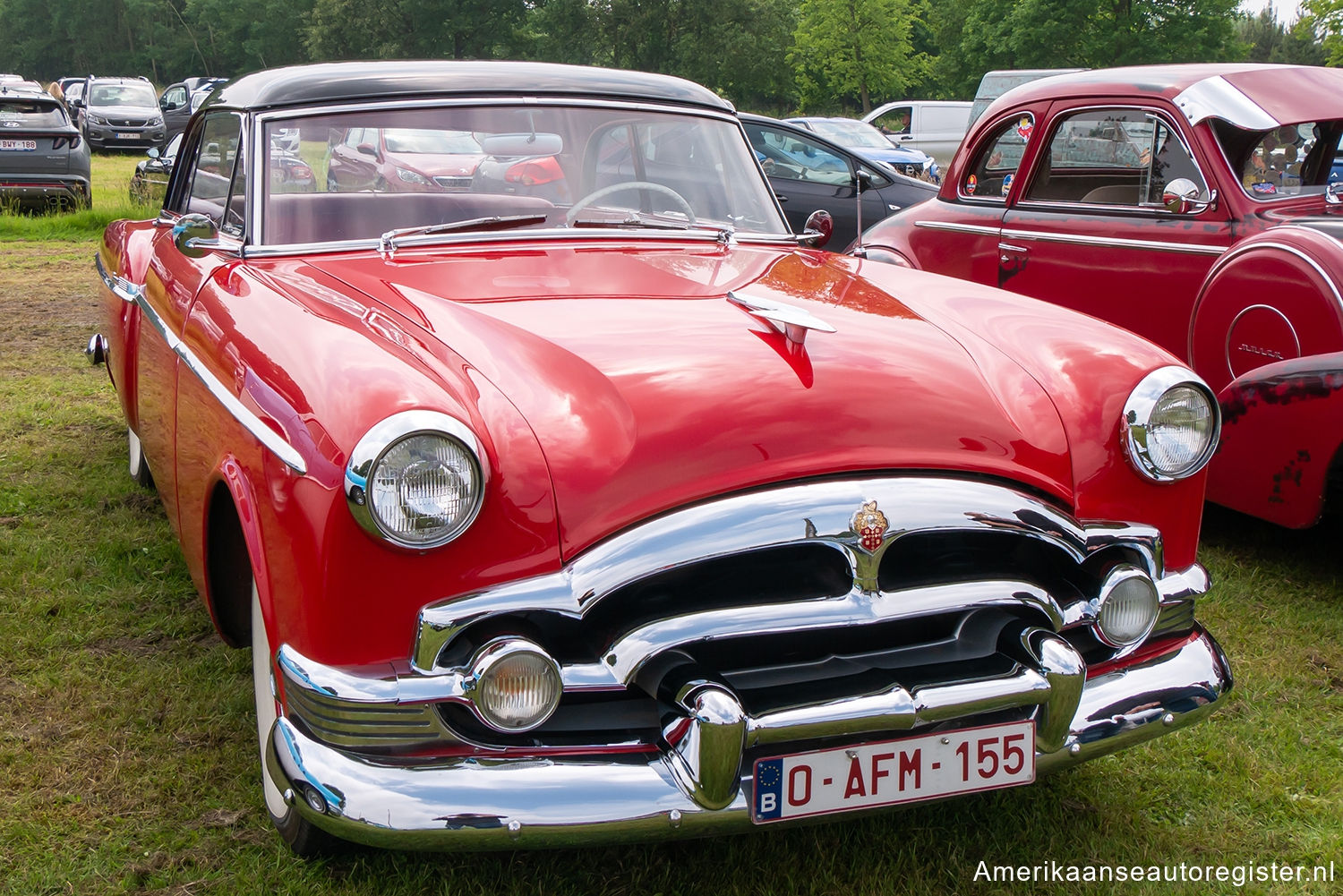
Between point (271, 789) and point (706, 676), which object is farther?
point (271, 789)

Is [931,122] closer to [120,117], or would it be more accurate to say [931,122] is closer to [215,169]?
[120,117]

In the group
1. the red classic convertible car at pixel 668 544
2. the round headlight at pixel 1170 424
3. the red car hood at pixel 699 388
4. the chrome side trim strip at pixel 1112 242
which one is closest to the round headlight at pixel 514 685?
the red classic convertible car at pixel 668 544

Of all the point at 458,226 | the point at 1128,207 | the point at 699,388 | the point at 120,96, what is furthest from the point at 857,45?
the point at 699,388

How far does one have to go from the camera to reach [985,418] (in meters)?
2.24

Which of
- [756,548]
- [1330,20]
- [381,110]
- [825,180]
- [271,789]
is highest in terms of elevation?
[1330,20]

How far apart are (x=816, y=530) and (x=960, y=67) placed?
160 ft

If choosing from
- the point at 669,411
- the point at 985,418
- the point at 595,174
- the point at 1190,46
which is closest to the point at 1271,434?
the point at 985,418

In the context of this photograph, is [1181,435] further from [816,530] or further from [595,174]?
[595,174]

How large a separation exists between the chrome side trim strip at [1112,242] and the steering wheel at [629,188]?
215 centimetres

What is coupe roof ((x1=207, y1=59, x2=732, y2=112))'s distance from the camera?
3094 mm

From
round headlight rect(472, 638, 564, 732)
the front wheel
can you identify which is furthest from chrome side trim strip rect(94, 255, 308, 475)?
round headlight rect(472, 638, 564, 732)

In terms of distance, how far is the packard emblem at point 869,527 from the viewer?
78.8 inches

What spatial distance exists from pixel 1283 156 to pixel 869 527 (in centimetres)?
344

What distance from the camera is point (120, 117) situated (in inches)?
985
